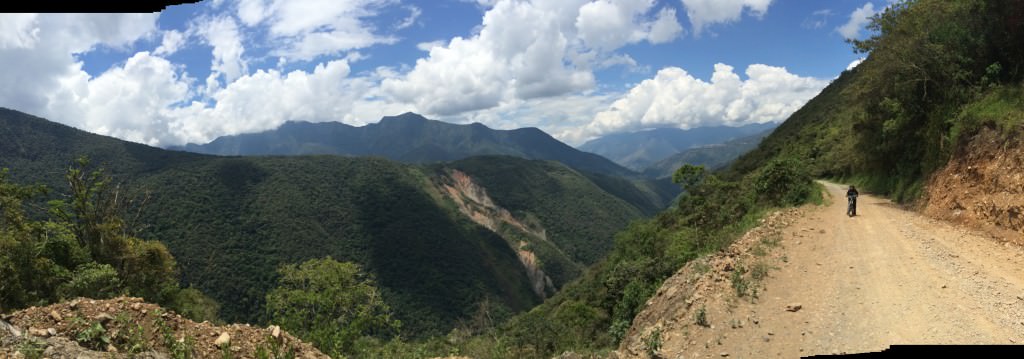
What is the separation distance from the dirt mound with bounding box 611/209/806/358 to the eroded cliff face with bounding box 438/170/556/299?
4760 inches

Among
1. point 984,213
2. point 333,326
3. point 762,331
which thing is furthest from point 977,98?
point 333,326

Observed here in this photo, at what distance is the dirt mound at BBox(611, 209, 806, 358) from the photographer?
972cm

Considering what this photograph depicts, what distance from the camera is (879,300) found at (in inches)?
372

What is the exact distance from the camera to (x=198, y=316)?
79.3ft

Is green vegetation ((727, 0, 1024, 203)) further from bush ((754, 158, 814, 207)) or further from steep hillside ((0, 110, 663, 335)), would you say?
steep hillside ((0, 110, 663, 335))

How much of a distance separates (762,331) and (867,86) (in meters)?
18.4

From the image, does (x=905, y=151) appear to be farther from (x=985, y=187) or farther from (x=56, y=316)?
(x=56, y=316)

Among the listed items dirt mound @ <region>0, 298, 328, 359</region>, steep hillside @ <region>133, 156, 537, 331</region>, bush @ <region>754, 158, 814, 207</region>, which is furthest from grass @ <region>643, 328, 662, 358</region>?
steep hillside @ <region>133, 156, 537, 331</region>

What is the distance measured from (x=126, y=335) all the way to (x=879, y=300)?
13.0 m

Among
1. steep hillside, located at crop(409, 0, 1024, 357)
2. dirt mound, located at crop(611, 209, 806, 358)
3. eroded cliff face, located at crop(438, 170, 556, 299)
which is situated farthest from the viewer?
eroded cliff face, located at crop(438, 170, 556, 299)

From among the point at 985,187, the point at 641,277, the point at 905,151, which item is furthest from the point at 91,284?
the point at 905,151

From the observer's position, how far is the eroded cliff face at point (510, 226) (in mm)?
138625

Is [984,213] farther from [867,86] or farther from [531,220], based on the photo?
[531,220]

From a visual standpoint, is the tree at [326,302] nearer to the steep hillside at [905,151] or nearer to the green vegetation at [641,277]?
the green vegetation at [641,277]
